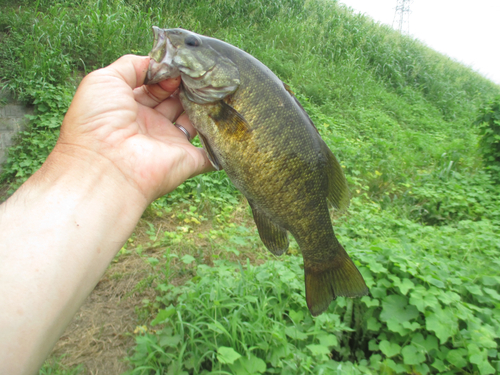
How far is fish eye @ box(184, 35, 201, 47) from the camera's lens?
65.8 inches

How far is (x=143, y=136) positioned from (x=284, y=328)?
1501mm

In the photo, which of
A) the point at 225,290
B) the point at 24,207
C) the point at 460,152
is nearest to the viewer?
the point at 24,207

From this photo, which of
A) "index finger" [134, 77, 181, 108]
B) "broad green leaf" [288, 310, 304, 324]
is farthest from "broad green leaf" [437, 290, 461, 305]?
"index finger" [134, 77, 181, 108]

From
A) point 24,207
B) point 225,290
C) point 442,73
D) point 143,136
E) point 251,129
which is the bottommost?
point 225,290

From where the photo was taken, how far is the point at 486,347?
2082 mm

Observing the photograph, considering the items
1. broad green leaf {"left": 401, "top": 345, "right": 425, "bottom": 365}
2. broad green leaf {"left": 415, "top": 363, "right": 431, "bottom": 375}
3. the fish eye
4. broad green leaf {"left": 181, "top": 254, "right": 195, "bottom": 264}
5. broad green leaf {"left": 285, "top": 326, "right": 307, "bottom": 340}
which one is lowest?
broad green leaf {"left": 181, "top": 254, "right": 195, "bottom": 264}

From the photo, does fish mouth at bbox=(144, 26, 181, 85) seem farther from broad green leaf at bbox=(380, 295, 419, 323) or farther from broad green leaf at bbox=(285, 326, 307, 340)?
broad green leaf at bbox=(380, 295, 419, 323)

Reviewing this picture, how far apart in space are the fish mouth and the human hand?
73 mm

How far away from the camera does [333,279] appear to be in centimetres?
185

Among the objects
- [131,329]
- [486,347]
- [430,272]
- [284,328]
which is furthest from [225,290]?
[486,347]

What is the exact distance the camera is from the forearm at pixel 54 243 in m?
1.12

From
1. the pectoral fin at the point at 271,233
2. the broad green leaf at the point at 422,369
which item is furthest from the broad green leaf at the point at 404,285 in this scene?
the pectoral fin at the point at 271,233

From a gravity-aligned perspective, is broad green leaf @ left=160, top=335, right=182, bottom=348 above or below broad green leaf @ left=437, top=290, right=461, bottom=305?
below

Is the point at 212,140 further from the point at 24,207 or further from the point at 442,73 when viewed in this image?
the point at 442,73
